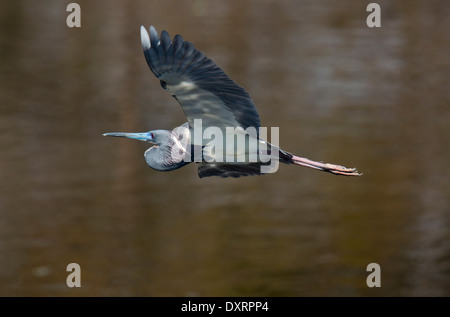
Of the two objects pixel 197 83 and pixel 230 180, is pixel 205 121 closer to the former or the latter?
pixel 197 83

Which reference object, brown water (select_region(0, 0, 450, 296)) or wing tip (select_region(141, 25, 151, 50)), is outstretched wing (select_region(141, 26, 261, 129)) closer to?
wing tip (select_region(141, 25, 151, 50))

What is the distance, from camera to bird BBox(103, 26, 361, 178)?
2.13m

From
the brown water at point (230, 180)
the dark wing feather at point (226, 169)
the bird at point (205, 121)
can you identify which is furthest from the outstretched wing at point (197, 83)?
the brown water at point (230, 180)

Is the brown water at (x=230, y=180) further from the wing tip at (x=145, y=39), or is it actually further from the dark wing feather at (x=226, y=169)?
the wing tip at (x=145, y=39)

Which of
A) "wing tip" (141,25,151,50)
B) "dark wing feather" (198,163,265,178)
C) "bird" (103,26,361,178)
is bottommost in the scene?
"dark wing feather" (198,163,265,178)

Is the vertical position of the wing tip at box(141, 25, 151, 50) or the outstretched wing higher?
the wing tip at box(141, 25, 151, 50)

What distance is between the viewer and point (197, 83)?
2189 mm

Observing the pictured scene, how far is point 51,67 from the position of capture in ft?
14.2

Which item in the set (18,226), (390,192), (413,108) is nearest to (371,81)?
(413,108)

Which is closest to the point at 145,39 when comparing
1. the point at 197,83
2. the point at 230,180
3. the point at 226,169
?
the point at 197,83

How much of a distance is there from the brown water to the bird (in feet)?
5.94

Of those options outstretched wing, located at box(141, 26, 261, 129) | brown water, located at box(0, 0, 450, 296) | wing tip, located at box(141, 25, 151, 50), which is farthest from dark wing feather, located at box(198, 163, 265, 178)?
brown water, located at box(0, 0, 450, 296)

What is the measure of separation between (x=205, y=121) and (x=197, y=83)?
0.72 ft
